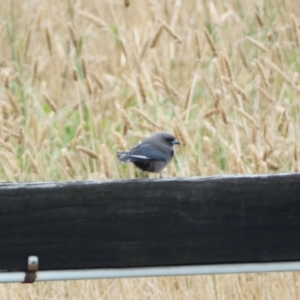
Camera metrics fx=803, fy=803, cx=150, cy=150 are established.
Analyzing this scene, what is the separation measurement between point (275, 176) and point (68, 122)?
9.05 feet

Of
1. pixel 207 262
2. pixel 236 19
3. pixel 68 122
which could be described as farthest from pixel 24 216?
pixel 236 19

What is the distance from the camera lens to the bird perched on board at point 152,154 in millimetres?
2760

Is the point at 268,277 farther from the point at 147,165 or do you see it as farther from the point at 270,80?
the point at 270,80

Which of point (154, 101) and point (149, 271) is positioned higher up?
point (154, 101)

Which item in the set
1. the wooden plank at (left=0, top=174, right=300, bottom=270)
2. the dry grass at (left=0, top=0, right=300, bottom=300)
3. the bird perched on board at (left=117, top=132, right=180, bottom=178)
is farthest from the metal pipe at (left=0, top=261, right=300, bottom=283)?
the bird perched on board at (left=117, top=132, right=180, bottom=178)

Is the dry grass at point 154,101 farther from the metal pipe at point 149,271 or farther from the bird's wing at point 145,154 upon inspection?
the metal pipe at point 149,271

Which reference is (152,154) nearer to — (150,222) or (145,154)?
(145,154)

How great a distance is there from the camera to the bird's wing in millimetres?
2744

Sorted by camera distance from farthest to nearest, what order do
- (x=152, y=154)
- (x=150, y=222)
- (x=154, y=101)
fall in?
(x=154, y=101)
(x=152, y=154)
(x=150, y=222)

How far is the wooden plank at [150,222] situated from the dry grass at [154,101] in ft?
3.32

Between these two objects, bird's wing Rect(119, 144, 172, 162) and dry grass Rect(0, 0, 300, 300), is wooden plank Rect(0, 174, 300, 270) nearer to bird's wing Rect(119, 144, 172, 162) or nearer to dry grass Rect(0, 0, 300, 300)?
dry grass Rect(0, 0, 300, 300)

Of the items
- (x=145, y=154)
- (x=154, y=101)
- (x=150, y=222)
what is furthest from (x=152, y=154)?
(x=150, y=222)

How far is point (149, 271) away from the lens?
150 cm

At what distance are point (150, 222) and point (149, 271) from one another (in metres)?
0.09
